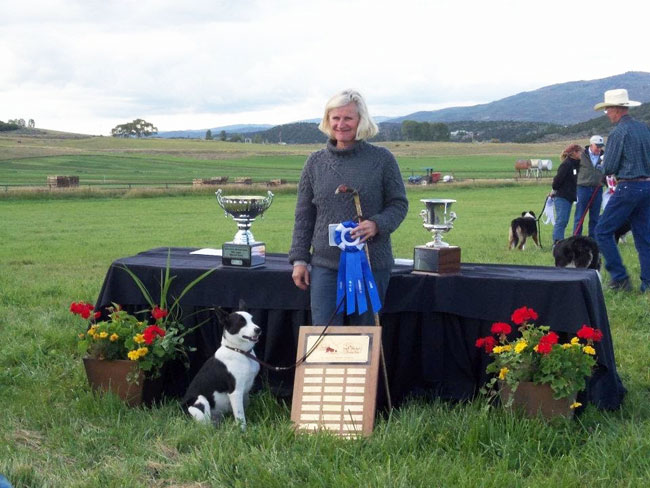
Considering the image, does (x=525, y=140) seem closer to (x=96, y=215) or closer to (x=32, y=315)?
(x=96, y=215)

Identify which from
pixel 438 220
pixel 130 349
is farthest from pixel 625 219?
pixel 130 349

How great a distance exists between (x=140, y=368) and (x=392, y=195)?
1.97 meters

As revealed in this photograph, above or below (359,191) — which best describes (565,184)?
below

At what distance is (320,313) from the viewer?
481 cm

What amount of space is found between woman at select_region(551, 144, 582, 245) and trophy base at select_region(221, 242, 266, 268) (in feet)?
24.6

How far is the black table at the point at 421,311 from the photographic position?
4855 mm

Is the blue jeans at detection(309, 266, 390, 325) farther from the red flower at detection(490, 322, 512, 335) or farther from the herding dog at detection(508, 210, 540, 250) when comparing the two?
the herding dog at detection(508, 210, 540, 250)

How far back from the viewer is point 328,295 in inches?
187

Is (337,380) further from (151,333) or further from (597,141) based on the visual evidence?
(597,141)

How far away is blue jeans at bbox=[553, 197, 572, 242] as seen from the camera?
39.7 ft

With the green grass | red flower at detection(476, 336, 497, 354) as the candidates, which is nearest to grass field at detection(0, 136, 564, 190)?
the green grass

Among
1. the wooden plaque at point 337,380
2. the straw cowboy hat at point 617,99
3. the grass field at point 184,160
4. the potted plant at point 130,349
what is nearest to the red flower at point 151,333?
the potted plant at point 130,349

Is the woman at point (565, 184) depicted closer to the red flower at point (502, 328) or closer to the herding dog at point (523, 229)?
the herding dog at point (523, 229)

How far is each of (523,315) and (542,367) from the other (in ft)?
1.00
